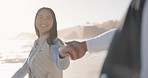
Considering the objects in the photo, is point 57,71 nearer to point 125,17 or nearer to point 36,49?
point 36,49

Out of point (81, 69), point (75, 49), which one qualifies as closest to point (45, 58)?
point (75, 49)

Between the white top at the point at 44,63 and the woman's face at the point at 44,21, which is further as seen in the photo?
the woman's face at the point at 44,21

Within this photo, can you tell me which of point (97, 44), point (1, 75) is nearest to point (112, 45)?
point (97, 44)

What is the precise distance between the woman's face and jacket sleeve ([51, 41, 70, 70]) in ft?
0.51

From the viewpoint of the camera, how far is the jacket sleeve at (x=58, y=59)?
5.71 ft

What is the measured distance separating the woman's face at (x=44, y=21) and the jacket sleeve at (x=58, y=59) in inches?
6.1

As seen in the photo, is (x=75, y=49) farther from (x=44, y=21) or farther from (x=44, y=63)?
(x=44, y=21)

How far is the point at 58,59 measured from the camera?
5.76 feet

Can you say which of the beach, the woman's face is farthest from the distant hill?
the woman's face

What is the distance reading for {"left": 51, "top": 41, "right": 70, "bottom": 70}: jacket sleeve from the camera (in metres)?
1.74

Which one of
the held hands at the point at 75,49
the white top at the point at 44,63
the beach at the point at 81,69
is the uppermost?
the held hands at the point at 75,49

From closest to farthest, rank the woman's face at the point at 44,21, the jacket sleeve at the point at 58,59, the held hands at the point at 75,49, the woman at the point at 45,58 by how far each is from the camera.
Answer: the held hands at the point at 75,49 < the jacket sleeve at the point at 58,59 < the woman at the point at 45,58 < the woman's face at the point at 44,21

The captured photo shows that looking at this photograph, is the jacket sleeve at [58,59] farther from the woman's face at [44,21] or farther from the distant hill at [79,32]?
the distant hill at [79,32]

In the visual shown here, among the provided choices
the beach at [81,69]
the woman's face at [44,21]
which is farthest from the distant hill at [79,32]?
the woman's face at [44,21]
